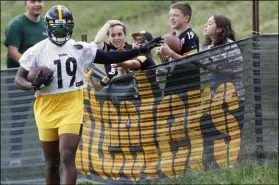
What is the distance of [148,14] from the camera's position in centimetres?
3167

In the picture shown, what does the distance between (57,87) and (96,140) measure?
179 cm

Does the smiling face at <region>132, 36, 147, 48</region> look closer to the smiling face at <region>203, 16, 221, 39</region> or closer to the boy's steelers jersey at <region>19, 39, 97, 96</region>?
the smiling face at <region>203, 16, 221, 39</region>

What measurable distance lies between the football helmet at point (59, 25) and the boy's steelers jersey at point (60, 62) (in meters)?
0.09

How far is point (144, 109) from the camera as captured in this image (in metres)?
9.34

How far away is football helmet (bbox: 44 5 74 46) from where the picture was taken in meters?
8.24

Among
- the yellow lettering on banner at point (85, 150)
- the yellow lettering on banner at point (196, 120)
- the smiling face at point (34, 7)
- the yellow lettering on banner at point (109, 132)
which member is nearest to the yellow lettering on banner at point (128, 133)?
the yellow lettering on banner at point (109, 132)

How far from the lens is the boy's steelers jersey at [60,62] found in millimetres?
8211

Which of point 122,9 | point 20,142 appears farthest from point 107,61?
point 122,9

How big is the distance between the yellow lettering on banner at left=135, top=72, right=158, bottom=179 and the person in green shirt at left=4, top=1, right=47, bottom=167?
1916 mm

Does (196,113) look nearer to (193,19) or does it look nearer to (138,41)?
(138,41)

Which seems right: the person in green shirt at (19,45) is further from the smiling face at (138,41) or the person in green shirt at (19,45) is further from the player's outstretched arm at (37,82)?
the player's outstretched arm at (37,82)

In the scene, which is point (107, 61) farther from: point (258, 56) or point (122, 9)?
point (122, 9)

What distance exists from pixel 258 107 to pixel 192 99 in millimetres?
754

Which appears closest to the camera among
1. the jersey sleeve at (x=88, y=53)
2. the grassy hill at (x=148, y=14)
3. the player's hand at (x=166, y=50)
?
the jersey sleeve at (x=88, y=53)
